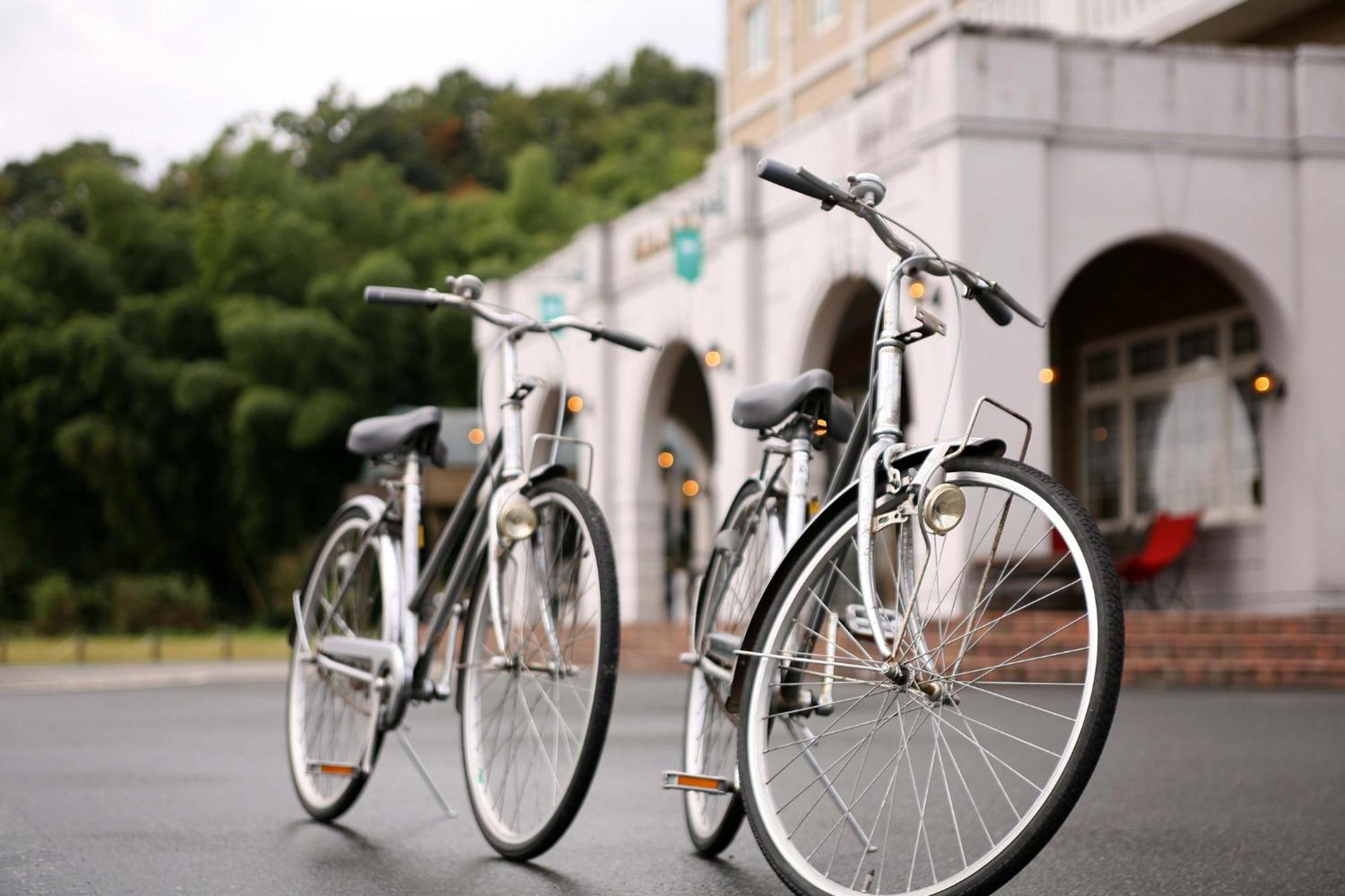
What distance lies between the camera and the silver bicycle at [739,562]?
4.33 metres

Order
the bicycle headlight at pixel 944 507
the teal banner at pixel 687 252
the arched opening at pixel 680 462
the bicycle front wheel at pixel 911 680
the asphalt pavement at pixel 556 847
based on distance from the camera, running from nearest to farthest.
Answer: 1. the bicycle front wheel at pixel 911 680
2. the bicycle headlight at pixel 944 507
3. the asphalt pavement at pixel 556 847
4. the teal banner at pixel 687 252
5. the arched opening at pixel 680 462

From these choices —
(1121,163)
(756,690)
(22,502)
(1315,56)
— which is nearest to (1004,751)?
(756,690)

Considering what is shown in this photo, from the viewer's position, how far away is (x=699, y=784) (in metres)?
4.32

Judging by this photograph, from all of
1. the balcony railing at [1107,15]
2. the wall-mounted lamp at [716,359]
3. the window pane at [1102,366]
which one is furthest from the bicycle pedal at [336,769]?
the window pane at [1102,366]

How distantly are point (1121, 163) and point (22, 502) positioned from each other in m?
33.8

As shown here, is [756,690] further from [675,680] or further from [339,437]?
[339,437]

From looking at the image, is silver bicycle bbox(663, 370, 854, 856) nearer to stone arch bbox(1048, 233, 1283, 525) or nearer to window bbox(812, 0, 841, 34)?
stone arch bbox(1048, 233, 1283, 525)

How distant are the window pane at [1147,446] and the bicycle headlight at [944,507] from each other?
675 inches

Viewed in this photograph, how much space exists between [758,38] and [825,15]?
3.24m

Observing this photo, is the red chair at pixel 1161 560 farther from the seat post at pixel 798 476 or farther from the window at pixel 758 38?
the window at pixel 758 38

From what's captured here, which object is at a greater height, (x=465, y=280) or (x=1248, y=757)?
(x=465, y=280)

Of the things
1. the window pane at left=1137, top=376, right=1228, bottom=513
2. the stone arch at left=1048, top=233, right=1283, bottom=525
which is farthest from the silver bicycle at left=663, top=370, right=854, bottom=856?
the window pane at left=1137, top=376, right=1228, bottom=513

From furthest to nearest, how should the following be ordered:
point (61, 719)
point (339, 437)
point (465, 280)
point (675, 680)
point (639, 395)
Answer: point (339, 437) < point (639, 395) < point (675, 680) < point (61, 719) < point (465, 280)

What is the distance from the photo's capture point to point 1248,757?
24.9ft
